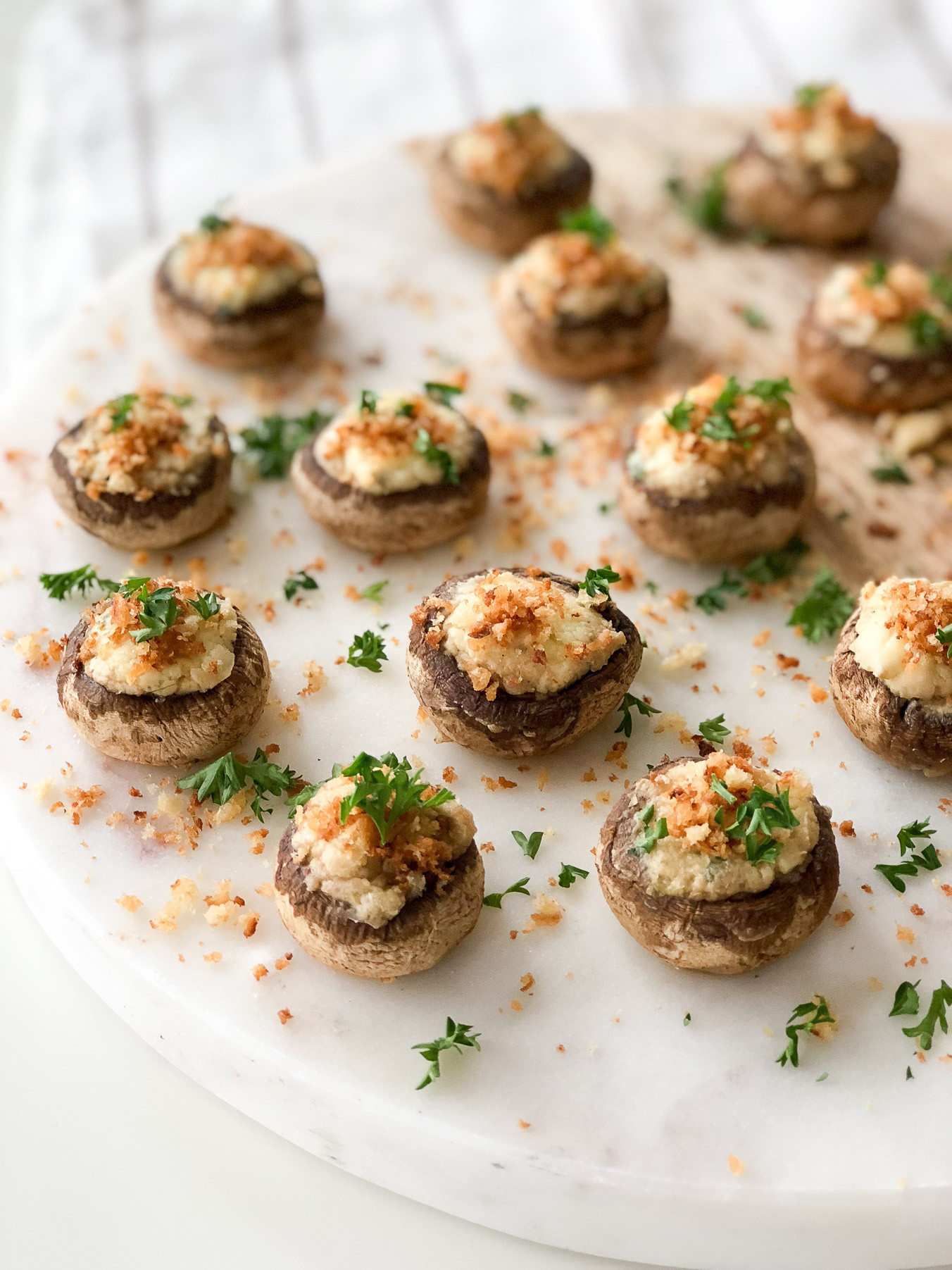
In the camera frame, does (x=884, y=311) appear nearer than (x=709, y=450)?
No

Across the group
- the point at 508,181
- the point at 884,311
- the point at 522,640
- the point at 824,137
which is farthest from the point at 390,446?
the point at 824,137

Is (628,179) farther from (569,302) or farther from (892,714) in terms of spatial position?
(892,714)

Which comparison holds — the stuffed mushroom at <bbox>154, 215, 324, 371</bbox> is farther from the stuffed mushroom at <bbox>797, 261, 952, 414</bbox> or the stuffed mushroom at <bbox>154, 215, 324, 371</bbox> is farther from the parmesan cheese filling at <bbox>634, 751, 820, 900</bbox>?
the parmesan cheese filling at <bbox>634, 751, 820, 900</bbox>

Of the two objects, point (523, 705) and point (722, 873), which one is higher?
point (523, 705)

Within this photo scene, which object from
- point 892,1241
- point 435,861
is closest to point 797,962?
point 892,1241

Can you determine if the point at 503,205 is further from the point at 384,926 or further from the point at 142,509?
the point at 384,926

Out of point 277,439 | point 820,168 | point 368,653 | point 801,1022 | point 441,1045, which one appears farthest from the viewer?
point 820,168
